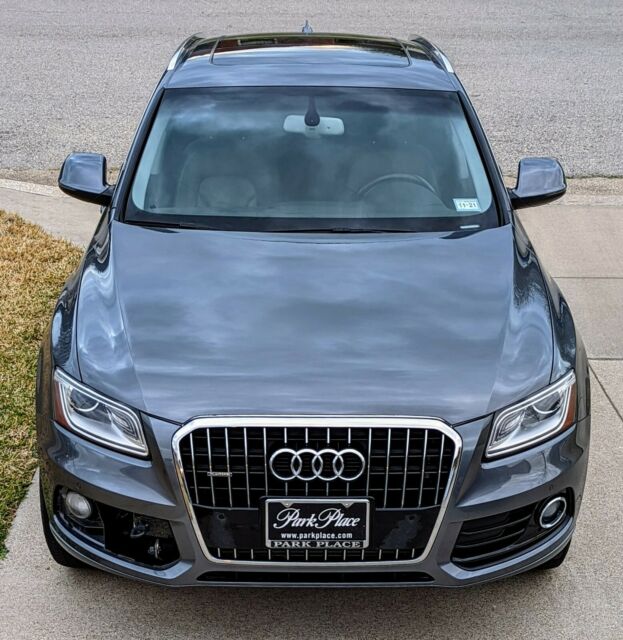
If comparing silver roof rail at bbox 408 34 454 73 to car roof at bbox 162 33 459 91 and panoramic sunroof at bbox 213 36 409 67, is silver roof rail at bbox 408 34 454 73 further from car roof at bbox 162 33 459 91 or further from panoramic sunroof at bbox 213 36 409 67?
panoramic sunroof at bbox 213 36 409 67

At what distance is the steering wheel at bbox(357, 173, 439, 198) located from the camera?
4594 millimetres

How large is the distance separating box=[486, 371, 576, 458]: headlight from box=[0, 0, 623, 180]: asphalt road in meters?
5.68

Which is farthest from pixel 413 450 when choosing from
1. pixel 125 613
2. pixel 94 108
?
pixel 94 108

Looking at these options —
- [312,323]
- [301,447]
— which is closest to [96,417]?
[301,447]

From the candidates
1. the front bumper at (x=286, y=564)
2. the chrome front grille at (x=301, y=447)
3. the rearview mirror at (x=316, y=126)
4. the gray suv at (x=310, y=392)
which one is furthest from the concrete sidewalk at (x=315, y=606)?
the rearview mirror at (x=316, y=126)

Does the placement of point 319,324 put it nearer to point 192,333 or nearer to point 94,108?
point 192,333

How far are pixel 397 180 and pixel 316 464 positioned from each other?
183cm

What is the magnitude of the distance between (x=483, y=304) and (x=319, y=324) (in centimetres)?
63

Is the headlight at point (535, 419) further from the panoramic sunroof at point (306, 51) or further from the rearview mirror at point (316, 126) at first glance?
the panoramic sunroof at point (306, 51)

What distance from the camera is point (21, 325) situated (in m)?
5.93

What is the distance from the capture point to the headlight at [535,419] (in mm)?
3314

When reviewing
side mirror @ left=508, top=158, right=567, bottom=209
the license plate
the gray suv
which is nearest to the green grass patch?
the gray suv

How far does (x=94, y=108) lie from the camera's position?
1038cm

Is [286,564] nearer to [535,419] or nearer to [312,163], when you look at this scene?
[535,419]
